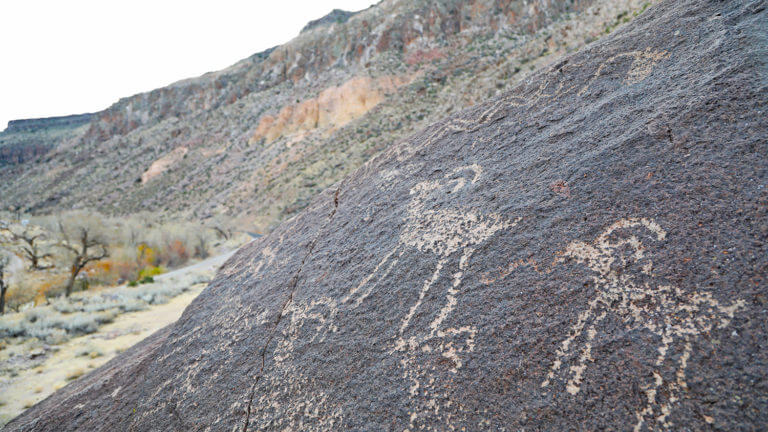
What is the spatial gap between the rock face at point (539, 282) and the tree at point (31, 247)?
20618 mm

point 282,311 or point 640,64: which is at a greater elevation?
point 640,64

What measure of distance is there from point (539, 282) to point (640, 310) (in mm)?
417

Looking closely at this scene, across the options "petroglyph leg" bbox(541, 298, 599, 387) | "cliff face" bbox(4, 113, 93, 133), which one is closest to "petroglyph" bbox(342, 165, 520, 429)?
"petroglyph leg" bbox(541, 298, 599, 387)

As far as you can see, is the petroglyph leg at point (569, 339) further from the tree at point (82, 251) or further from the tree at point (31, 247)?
the tree at point (31, 247)

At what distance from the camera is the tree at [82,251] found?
15078 millimetres

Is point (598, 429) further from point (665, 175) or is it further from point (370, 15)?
point (370, 15)

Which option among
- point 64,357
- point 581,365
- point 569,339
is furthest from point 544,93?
point 64,357

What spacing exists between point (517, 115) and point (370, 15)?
4816 centimetres

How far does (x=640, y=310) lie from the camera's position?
4.77ft

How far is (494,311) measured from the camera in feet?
5.90

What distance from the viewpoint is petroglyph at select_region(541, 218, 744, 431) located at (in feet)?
4.13

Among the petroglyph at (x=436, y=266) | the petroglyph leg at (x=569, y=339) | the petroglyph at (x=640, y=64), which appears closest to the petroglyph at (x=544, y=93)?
the petroglyph at (x=640, y=64)

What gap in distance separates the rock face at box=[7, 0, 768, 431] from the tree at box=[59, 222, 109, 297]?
15.2 meters

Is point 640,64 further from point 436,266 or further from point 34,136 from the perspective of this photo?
point 34,136
